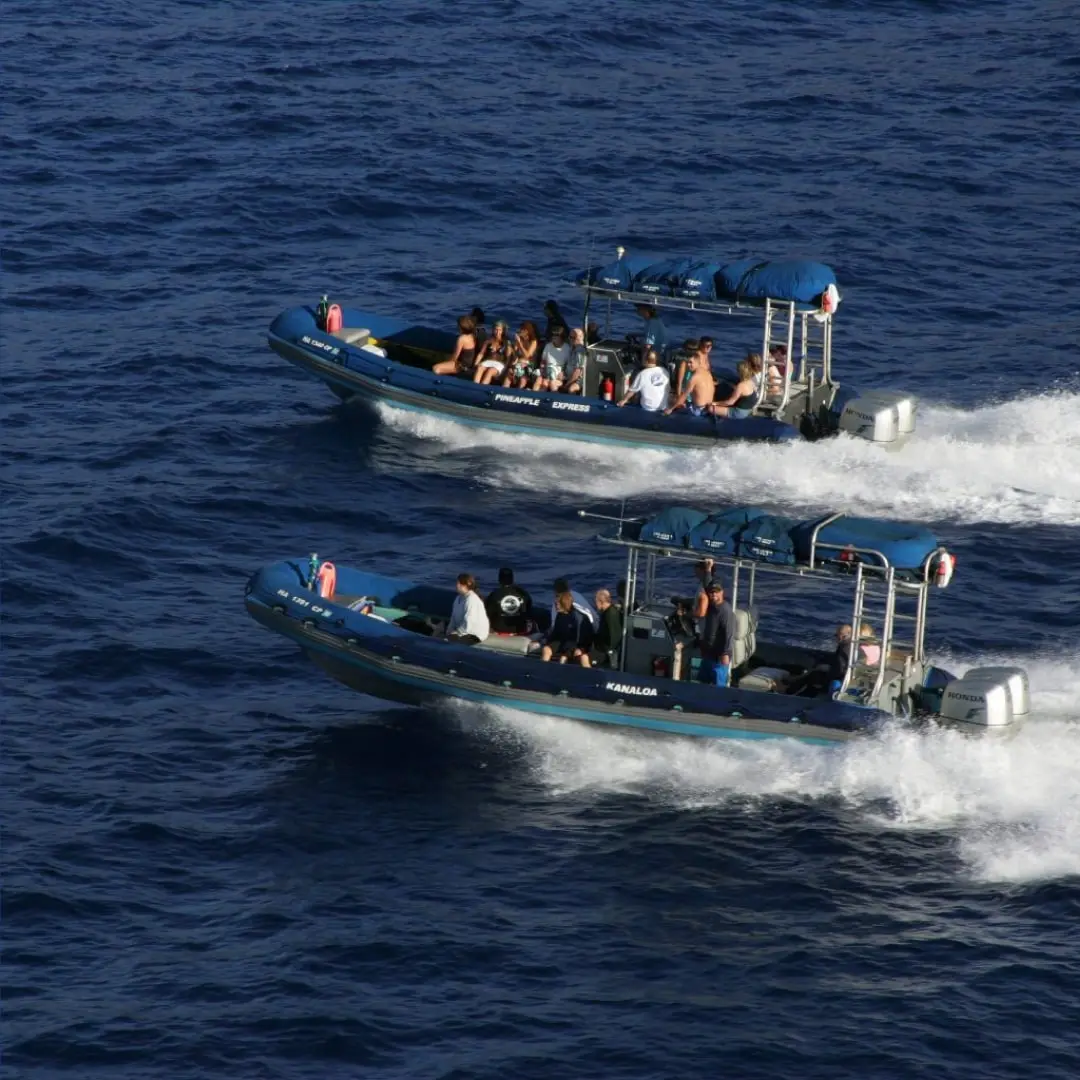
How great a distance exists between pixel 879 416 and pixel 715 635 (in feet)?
31.6

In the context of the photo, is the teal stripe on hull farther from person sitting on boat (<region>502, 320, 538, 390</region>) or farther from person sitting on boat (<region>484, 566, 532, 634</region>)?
person sitting on boat (<region>502, 320, 538, 390</region>)

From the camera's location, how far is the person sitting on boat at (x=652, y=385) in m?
37.8

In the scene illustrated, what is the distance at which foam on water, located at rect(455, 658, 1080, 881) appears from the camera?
25750mm

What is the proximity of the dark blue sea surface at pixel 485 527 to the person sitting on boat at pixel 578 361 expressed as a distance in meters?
1.11

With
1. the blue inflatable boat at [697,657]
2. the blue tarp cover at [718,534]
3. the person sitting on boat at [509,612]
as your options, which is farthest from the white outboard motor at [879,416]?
the person sitting on boat at [509,612]

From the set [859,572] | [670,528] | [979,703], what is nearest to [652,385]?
[670,528]

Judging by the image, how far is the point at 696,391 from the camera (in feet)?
124

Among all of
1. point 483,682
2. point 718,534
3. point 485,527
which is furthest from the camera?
point 485,527

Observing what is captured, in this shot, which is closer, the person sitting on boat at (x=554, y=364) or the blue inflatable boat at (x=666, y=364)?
the blue inflatable boat at (x=666, y=364)

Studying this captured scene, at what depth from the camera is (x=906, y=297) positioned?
45625mm

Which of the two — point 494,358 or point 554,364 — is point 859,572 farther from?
point 494,358

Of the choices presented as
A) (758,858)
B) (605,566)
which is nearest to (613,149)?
(605,566)

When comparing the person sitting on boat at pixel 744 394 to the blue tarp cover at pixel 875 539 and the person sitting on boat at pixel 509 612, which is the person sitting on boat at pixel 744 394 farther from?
the blue tarp cover at pixel 875 539

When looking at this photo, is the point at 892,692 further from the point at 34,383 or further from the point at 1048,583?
the point at 34,383
